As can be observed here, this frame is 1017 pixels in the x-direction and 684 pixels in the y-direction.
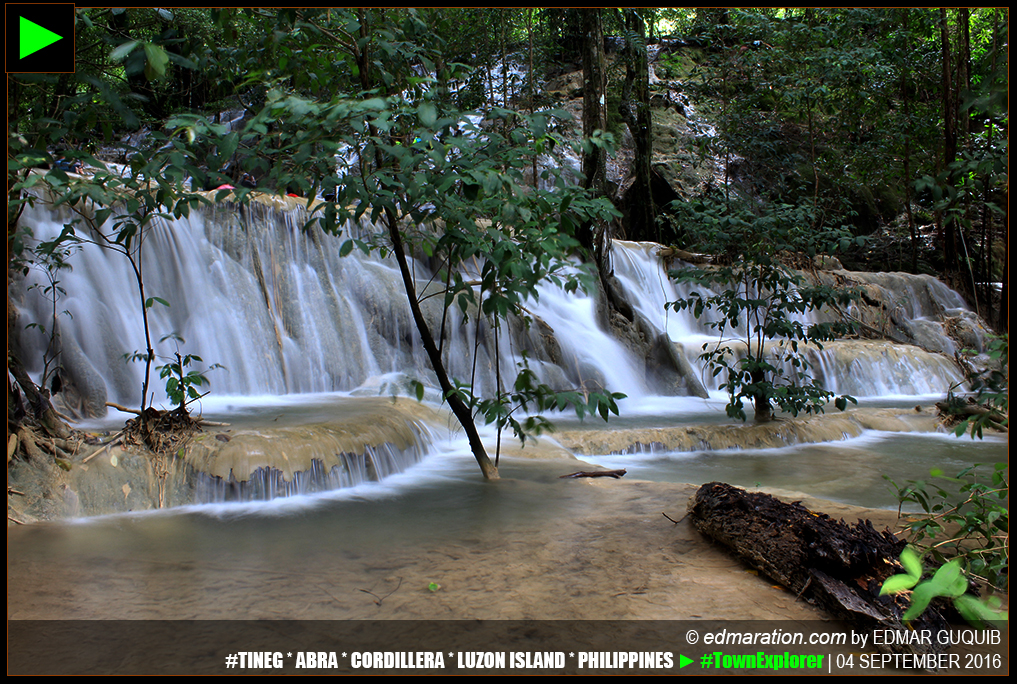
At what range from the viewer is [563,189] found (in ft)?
12.0

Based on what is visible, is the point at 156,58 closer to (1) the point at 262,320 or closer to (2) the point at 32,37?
(2) the point at 32,37

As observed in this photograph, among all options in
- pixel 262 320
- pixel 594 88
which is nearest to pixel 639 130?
pixel 594 88

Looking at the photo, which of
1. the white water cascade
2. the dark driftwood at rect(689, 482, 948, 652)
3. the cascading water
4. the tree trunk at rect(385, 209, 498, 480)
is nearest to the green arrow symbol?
the tree trunk at rect(385, 209, 498, 480)

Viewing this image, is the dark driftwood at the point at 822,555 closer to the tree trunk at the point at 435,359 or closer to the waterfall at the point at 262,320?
the tree trunk at the point at 435,359

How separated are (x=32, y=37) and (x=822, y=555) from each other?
3.23 m

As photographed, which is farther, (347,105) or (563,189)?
(563,189)

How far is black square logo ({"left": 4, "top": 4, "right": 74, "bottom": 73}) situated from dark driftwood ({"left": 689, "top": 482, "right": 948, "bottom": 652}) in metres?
3.09

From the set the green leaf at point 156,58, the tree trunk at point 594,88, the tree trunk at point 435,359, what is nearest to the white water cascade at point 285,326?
the tree trunk at point 435,359

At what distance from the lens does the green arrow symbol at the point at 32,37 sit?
6.21ft

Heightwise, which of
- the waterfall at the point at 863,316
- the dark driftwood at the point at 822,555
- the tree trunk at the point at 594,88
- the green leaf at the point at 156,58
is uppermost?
the tree trunk at the point at 594,88

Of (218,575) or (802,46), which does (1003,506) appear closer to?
(218,575)

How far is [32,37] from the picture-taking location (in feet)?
6.25

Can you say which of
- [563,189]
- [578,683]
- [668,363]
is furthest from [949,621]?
[668,363]

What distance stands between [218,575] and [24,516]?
1642mm
